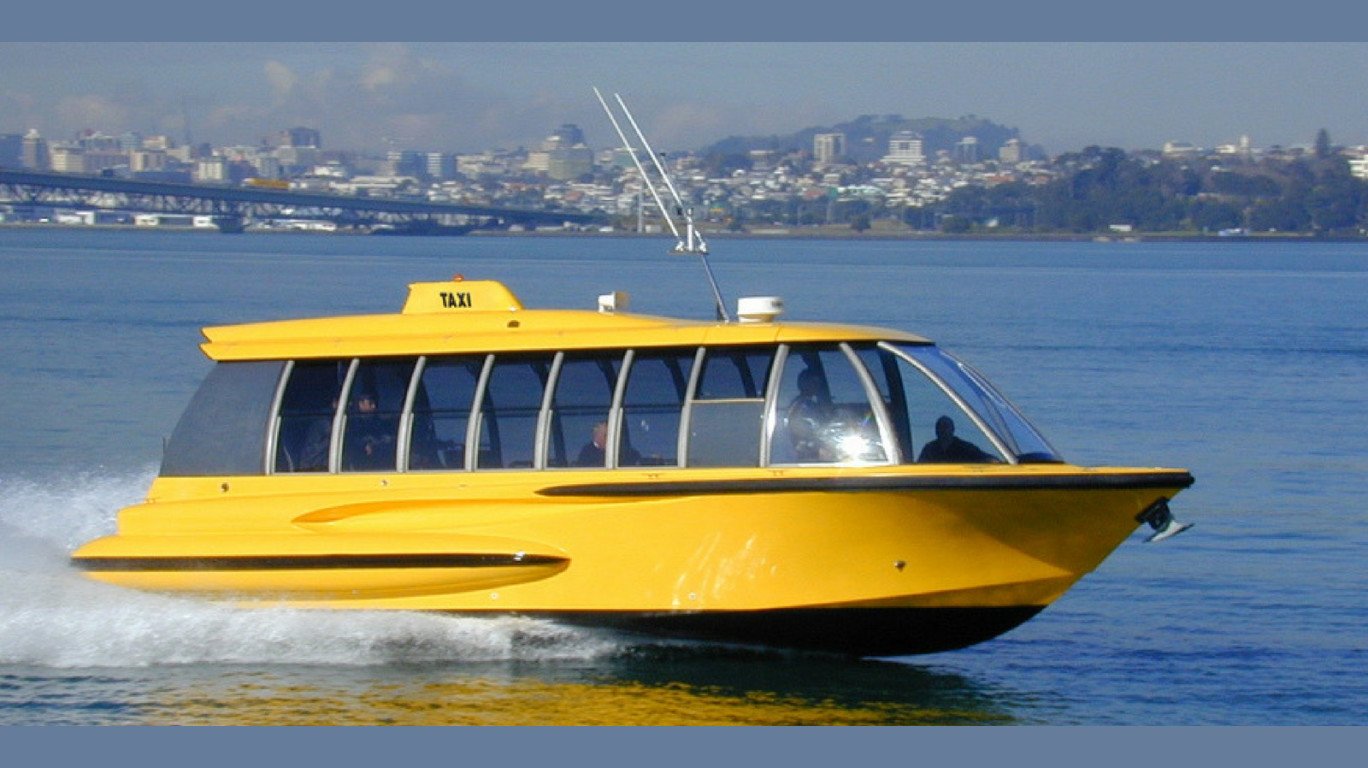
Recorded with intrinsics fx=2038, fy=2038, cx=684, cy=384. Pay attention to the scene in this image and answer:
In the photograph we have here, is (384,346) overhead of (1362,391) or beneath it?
overhead

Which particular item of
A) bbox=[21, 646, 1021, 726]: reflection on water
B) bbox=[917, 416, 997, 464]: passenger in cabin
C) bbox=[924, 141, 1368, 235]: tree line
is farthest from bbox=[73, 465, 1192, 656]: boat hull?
bbox=[924, 141, 1368, 235]: tree line

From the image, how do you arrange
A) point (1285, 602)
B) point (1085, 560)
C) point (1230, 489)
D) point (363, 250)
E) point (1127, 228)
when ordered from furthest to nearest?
1. point (1127, 228)
2. point (363, 250)
3. point (1230, 489)
4. point (1285, 602)
5. point (1085, 560)

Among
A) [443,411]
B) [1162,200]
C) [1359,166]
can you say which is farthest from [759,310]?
[1359,166]

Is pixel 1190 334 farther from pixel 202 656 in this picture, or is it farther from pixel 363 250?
pixel 363 250

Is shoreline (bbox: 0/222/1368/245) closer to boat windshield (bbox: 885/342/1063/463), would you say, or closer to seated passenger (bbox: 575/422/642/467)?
seated passenger (bbox: 575/422/642/467)

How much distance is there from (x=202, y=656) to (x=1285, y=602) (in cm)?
917

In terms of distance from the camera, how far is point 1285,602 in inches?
696

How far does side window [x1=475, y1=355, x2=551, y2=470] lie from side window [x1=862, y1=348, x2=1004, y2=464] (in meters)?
2.39

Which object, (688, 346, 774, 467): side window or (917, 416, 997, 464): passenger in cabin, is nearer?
(917, 416, 997, 464): passenger in cabin

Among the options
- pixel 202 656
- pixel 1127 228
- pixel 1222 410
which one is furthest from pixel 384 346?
pixel 1127 228

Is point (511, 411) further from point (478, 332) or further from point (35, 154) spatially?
point (35, 154)

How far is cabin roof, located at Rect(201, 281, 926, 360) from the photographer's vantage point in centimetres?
1377

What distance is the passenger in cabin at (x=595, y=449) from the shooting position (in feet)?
45.9

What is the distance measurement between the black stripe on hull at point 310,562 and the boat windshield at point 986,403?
2.78 meters
